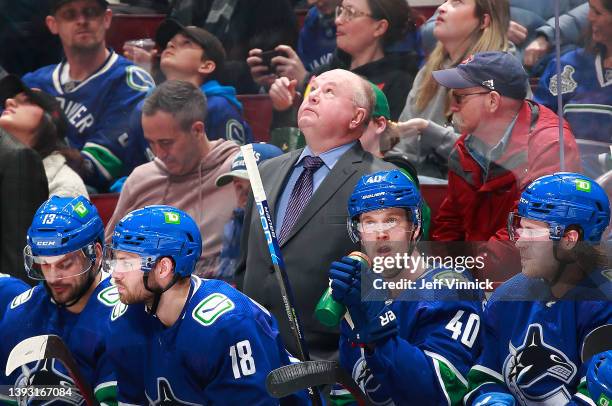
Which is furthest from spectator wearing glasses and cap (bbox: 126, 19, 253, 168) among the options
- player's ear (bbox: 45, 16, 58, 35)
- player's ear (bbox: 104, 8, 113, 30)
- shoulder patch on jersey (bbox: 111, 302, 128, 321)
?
shoulder patch on jersey (bbox: 111, 302, 128, 321)

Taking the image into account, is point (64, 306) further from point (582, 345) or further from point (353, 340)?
point (582, 345)

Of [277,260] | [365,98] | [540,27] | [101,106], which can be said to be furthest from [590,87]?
[101,106]

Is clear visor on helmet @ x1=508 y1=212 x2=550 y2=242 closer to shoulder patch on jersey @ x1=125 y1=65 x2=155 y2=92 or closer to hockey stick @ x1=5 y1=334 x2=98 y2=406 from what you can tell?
hockey stick @ x1=5 y1=334 x2=98 y2=406

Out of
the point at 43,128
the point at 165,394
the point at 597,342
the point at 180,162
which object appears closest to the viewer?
the point at 597,342

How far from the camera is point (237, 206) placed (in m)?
4.73

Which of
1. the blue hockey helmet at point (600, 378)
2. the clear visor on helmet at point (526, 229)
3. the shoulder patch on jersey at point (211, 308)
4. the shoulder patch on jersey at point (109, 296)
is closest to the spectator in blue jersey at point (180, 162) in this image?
the shoulder patch on jersey at point (109, 296)

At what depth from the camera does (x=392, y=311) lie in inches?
136

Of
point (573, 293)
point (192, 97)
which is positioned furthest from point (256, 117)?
point (573, 293)

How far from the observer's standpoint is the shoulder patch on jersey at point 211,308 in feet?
11.6

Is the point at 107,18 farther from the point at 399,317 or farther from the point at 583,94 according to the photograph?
the point at 399,317

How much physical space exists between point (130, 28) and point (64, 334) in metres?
2.13

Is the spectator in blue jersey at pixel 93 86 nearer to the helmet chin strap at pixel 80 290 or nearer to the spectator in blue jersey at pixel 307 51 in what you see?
the spectator in blue jersey at pixel 307 51

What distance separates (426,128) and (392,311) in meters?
1.23

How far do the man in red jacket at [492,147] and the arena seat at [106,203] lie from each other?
1.47 metres
